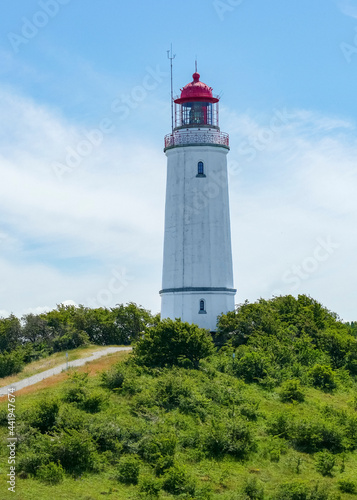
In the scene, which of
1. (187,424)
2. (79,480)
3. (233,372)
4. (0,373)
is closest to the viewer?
(79,480)

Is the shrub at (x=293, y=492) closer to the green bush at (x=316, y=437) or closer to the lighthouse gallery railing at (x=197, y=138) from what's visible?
the green bush at (x=316, y=437)

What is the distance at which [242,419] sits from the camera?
2859 cm

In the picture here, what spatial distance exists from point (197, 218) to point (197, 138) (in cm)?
471

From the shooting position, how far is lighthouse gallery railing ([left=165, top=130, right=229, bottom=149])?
42219 mm

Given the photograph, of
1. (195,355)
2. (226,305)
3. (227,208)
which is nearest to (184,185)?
(227,208)

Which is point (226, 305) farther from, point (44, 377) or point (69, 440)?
point (69, 440)

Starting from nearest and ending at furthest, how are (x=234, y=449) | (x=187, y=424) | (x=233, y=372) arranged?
1. (x=234, y=449)
2. (x=187, y=424)
3. (x=233, y=372)

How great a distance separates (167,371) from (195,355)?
285 cm

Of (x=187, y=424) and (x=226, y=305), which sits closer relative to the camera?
(x=187, y=424)

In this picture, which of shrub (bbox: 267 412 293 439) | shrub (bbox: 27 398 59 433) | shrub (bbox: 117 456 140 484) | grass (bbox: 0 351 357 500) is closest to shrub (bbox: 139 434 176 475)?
grass (bbox: 0 351 357 500)

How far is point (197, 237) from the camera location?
4172 cm

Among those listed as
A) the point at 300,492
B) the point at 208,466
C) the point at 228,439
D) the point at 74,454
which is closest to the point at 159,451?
the point at 208,466

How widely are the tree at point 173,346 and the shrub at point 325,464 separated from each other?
34.8 feet

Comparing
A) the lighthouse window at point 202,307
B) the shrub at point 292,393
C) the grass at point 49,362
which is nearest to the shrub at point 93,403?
the shrub at point 292,393
